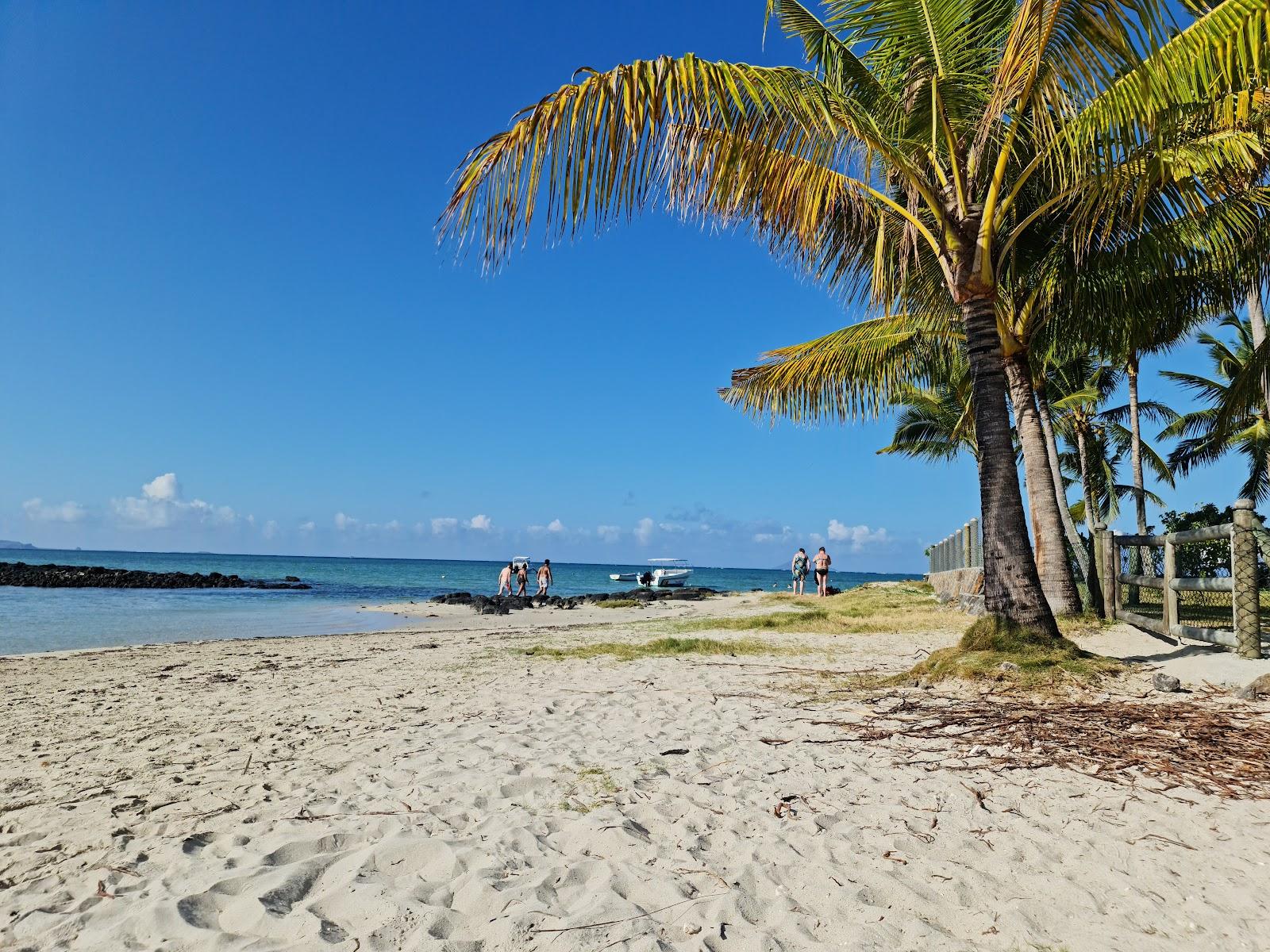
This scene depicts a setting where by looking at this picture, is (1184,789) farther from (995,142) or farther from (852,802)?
(995,142)

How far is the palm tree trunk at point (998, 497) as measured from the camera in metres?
6.98

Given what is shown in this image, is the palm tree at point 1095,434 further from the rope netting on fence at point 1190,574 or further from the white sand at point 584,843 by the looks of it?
the white sand at point 584,843

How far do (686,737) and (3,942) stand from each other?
135 inches

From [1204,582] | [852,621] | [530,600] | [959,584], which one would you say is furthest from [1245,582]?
[530,600]

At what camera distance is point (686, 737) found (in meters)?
4.90

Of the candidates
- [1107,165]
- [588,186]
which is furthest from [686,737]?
[1107,165]

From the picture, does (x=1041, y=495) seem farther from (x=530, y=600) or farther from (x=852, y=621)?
(x=530, y=600)

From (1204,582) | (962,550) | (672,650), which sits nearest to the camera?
(1204,582)

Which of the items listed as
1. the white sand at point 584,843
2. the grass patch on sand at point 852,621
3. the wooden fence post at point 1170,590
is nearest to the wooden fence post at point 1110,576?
the grass patch on sand at point 852,621

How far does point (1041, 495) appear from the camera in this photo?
34.4 ft

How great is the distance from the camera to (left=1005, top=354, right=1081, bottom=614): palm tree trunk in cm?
1057

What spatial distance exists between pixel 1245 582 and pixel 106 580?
5211 cm

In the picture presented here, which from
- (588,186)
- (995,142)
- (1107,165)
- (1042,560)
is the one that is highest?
(995,142)

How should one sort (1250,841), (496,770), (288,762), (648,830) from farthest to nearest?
(288,762) → (496,770) → (648,830) → (1250,841)
